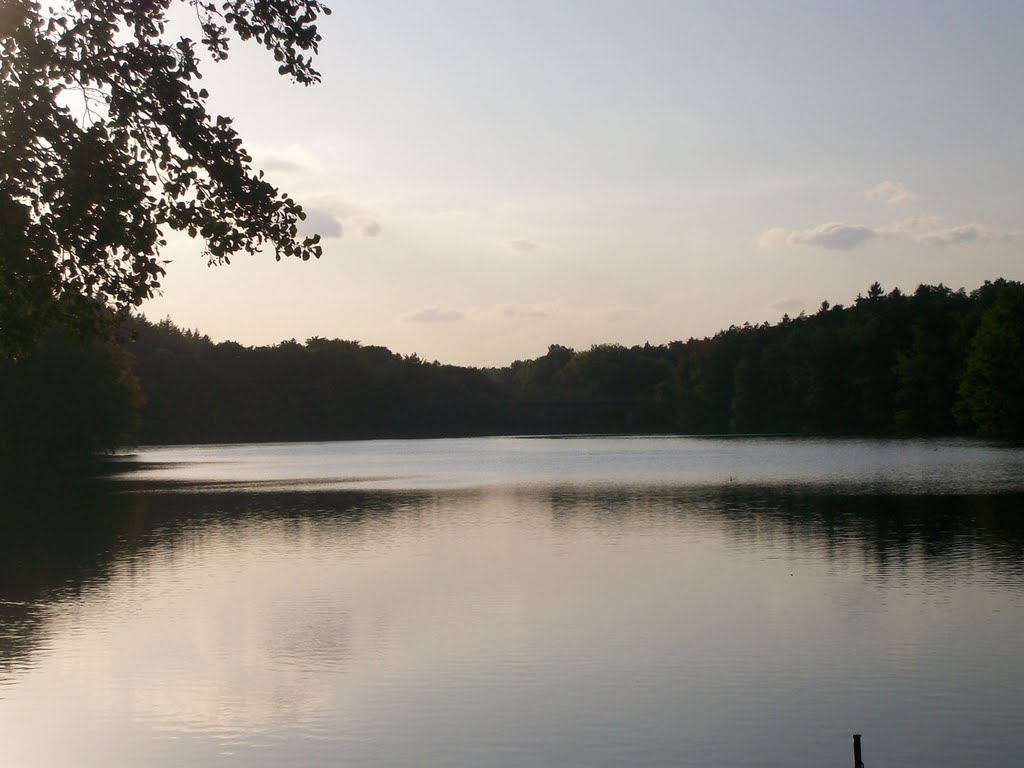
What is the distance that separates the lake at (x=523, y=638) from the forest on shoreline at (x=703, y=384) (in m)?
19.9

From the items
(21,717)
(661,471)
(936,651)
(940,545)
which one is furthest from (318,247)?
(661,471)

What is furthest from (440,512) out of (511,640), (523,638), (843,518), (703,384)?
(703,384)

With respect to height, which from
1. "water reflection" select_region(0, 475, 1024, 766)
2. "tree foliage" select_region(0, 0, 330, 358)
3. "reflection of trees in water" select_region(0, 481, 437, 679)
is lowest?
"water reflection" select_region(0, 475, 1024, 766)

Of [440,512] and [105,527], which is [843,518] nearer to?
[440,512]

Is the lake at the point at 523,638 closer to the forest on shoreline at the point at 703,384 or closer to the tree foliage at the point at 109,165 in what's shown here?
the tree foliage at the point at 109,165

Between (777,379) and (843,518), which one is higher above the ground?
(777,379)

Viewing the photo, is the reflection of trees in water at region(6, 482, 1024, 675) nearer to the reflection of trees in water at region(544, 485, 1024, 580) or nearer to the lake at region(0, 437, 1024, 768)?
the reflection of trees in water at region(544, 485, 1024, 580)

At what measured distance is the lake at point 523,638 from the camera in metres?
14.1

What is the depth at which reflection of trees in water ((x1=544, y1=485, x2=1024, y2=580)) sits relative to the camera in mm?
28062

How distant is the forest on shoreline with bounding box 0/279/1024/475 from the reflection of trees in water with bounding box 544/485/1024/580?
21.6 meters

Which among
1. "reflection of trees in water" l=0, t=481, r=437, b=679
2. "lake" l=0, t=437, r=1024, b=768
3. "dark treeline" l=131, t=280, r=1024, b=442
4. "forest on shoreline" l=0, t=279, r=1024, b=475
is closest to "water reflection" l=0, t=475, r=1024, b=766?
"lake" l=0, t=437, r=1024, b=768

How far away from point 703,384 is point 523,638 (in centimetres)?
16248

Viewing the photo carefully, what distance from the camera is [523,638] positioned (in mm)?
19781

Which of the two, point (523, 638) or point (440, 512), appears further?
point (440, 512)
